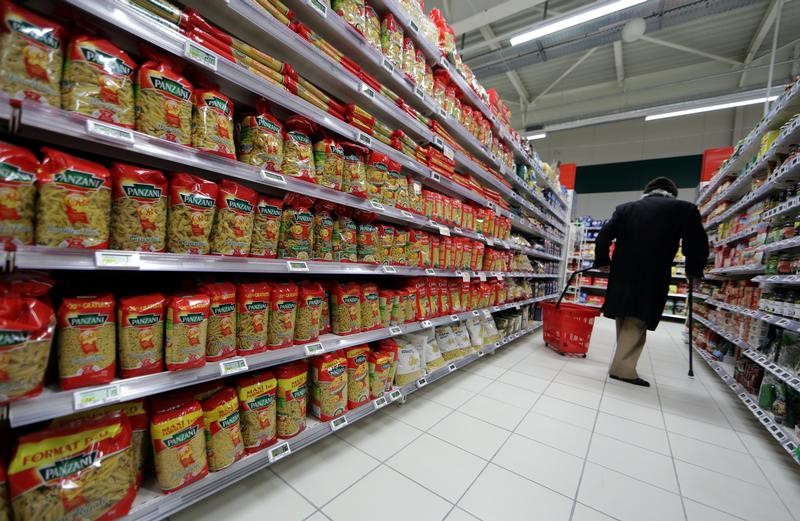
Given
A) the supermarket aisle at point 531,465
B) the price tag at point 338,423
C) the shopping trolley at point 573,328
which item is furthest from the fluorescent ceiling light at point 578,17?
the price tag at point 338,423

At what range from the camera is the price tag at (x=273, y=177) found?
1.22m

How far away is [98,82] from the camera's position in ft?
2.76

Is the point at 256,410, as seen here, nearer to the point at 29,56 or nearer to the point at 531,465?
the point at 29,56

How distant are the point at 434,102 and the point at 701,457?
276 cm

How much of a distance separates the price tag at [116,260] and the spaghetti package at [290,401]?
0.73 metres

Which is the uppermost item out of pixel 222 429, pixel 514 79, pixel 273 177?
pixel 514 79

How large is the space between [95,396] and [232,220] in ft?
2.14

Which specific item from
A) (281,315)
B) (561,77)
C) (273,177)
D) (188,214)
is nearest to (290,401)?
(281,315)

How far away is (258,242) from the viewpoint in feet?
4.12


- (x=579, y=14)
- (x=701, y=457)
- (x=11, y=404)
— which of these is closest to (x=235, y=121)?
(x=11, y=404)

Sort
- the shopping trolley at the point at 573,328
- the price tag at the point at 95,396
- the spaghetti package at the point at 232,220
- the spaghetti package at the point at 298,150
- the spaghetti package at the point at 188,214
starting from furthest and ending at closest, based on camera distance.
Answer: the shopping trolley at the point at 573,328 < the spaghetti package at the point at 298,150 < the spaghetti package at the point at 232,220 < the spaghetti package at the point at 188,214 < the price tag at the point at 95,396

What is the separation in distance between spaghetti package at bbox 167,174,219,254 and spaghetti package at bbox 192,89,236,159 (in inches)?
5.1

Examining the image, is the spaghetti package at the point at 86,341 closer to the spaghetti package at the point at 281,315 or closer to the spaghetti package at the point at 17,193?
the spaghetti package at the point at 17,193

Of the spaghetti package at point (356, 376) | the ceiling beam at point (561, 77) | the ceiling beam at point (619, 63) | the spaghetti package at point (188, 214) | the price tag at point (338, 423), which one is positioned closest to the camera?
the spaghetti package at point (188, 214)
